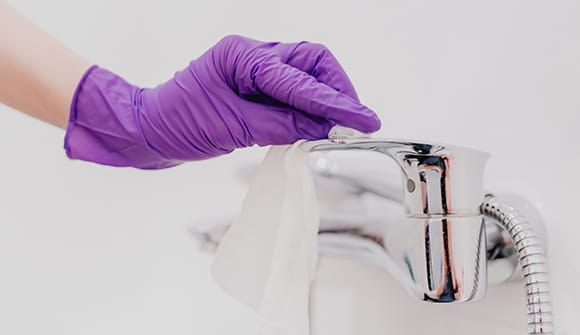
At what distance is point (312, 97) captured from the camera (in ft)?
1.62

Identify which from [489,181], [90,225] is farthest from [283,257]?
[90,225]

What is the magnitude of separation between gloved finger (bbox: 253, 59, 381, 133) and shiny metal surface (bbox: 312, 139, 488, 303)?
0.08 feet

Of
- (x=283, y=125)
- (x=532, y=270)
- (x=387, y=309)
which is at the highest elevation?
(x=283, y=125)

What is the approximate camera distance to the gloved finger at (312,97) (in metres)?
0.49

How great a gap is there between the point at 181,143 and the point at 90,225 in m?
0.35

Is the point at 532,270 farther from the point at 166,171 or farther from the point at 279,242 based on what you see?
the point at 166,171

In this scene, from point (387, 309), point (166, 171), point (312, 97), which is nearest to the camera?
point (312, 97)

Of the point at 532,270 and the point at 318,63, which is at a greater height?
the point at 318,63

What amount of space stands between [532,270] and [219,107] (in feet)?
0.86

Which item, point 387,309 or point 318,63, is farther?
point 387,309

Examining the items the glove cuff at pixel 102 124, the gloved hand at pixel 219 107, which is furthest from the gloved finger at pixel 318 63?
the glove cuff at pixel 102 124

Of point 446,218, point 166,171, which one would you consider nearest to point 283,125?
point 446,218

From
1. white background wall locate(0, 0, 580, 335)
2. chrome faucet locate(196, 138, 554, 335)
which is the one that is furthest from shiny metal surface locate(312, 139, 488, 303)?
white background wall locate(0, 0, 580, 335)

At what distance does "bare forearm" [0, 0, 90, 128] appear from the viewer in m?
0.56
